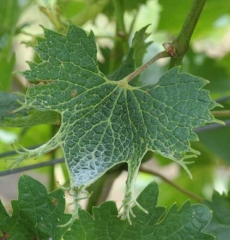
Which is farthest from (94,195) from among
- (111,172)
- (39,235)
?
(39,235)

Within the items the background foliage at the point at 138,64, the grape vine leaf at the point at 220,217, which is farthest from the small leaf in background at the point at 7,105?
the grape vine leaf at the point at 220,217

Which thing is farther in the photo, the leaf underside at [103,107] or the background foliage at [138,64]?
the background foliage at [138,64]

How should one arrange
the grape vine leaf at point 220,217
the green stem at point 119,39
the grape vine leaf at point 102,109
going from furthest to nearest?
the green stem at point 119,39, the grape vine leaf at point 220,217, the grape vine leaf at point 102,109

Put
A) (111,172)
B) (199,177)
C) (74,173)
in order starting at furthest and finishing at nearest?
(199,177), (111,172), (74,173)

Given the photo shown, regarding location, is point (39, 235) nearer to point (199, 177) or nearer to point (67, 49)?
point (67, 49)

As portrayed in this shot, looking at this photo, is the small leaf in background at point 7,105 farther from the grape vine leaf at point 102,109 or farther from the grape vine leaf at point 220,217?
the grape vine leaf at point 220,217

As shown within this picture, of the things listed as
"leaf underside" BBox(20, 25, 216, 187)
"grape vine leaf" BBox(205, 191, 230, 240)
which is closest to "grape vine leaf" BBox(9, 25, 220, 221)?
"leaf underside" BBox(20, 25, 216, 187)

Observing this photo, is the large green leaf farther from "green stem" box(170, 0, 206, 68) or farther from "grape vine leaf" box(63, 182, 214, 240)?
"green stem" box(170, 0, 206, 68)
